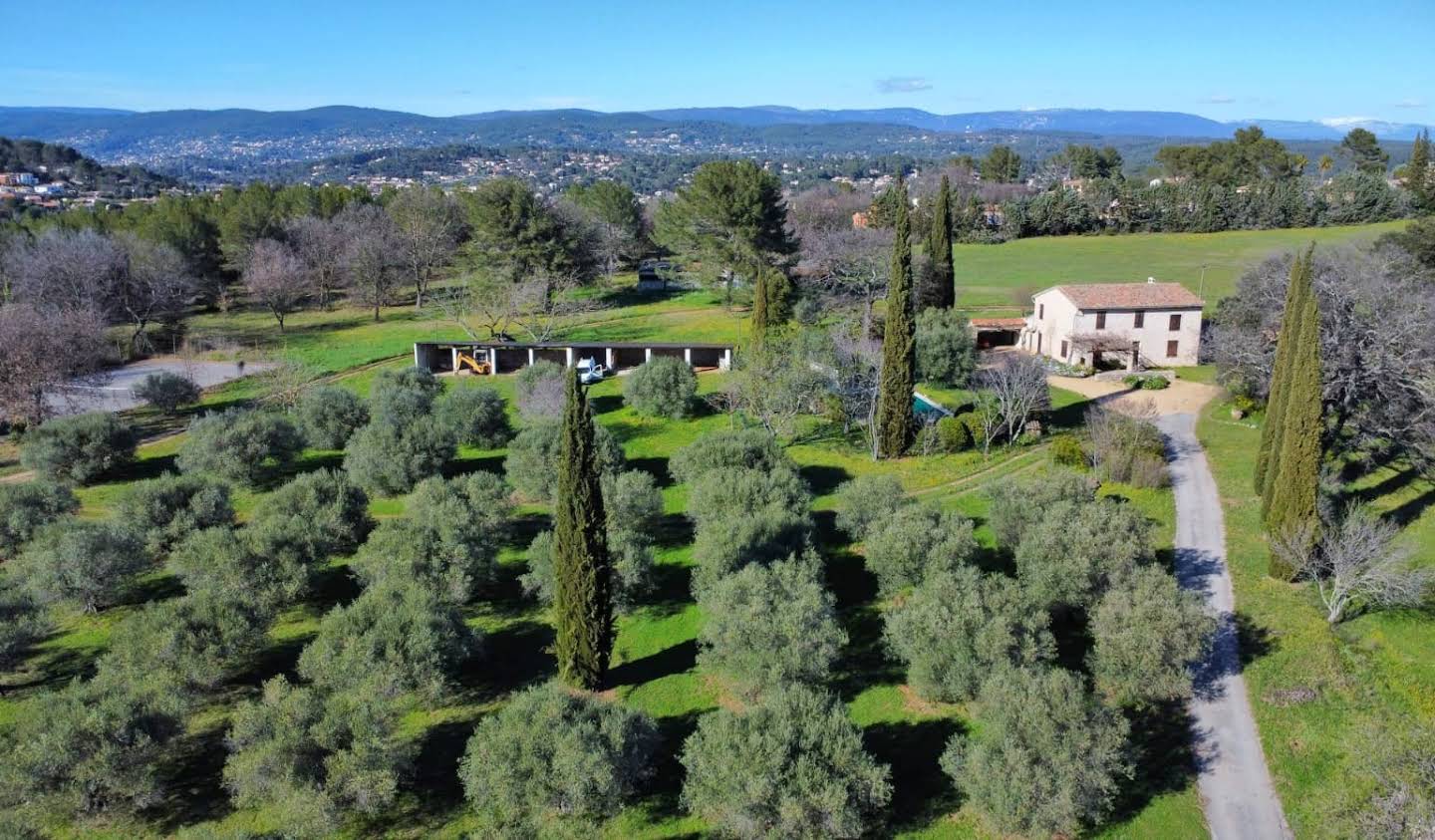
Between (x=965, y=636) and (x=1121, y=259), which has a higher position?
(x=1121, y=259)

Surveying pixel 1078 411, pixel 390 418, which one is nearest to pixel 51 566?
pixel 390 418

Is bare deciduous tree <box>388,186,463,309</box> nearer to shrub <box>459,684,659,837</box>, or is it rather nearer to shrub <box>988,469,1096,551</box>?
shrub <box>988,469,1096,551</box>

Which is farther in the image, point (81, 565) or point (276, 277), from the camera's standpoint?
point (276, 277)

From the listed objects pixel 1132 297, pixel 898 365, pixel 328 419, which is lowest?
pixel 328 419

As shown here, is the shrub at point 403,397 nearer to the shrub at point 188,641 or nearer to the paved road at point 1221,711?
the shrub at point 188,641

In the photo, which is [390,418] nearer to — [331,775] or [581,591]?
[581,591]

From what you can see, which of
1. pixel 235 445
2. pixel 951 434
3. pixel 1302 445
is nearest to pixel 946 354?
pixel 951 434

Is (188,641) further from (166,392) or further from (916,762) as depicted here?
(166,392)

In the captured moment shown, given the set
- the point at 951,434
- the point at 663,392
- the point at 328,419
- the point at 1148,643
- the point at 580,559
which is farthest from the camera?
the point at 663,392

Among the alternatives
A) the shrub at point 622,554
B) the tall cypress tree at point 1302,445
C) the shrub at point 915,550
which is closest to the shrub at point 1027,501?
the shrub at point 915,550
